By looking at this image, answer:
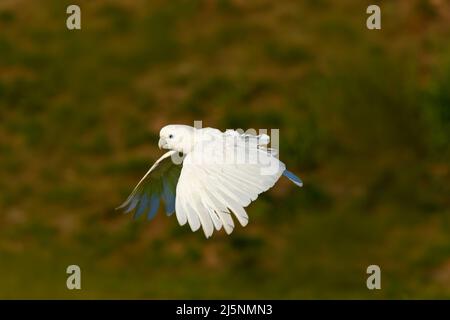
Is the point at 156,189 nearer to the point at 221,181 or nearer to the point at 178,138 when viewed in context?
the point at 178,138

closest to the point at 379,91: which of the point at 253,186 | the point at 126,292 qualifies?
the point at 126,292

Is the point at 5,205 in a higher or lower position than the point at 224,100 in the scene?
lower

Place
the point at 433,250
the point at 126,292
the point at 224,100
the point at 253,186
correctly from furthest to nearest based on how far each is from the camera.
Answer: the point at 224,100 < the point at 433,250 < the point at 126,292 < the point at 253,186

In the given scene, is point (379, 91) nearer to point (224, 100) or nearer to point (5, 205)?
point (224, 100)

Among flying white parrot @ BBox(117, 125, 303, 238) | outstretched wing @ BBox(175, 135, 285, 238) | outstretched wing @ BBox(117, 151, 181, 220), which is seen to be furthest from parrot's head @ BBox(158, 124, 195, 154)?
outstretched wing @ BBox(117, 151, 181, 220)

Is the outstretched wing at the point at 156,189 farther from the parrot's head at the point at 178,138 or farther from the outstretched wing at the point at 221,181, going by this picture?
the outstretched wing at the point at 221,181


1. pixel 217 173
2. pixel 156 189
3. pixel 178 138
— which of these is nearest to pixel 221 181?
pixel 217 173

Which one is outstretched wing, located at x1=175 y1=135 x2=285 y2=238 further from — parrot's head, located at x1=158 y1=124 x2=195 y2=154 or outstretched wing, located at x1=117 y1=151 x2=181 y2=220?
outstretched wing, located at x1=117 y1=151 x2=181 y2=220
